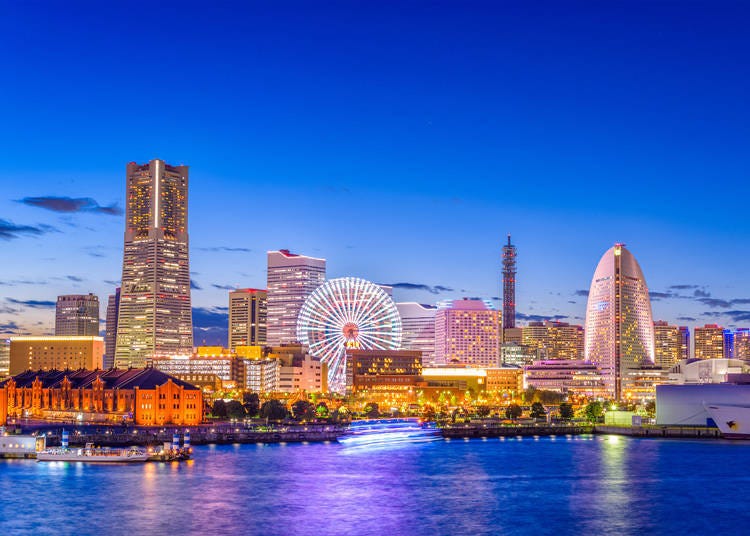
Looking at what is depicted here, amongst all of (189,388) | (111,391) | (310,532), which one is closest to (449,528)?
(310,532)

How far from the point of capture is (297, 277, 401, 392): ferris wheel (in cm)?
15225

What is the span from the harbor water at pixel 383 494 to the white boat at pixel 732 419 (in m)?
22.1

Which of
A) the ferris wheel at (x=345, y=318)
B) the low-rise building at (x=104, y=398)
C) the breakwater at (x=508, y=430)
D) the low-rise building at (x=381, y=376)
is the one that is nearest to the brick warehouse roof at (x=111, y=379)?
the low-rise building at (x=104, y=398)

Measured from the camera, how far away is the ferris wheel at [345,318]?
152 metres

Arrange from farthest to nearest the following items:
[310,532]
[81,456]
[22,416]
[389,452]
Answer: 1. [22,416]
2. [389,452]
3. [81,456]
4. [310,532]

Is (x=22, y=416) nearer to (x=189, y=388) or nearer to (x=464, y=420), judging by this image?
(x=189, y=388)

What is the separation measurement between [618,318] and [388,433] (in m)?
97.9

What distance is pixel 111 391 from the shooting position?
4419 inches

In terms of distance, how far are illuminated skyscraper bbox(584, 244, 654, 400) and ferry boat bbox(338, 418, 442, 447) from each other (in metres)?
82.9

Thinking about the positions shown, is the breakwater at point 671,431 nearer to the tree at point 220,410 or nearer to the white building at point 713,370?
the white building at point 713,370

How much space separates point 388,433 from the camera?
104500 millimetres

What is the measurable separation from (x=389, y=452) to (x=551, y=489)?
1106 inches

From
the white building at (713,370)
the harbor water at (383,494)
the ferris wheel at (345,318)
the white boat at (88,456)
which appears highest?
→ the ferris wheel at (345,318)

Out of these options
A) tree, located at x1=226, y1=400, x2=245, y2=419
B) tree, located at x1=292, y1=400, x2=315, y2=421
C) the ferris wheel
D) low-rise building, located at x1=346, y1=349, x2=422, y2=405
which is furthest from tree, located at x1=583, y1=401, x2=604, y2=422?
low-rise building, located at x1=346, y1=349, x2=422, y2=405
